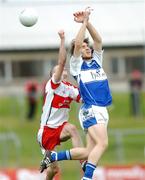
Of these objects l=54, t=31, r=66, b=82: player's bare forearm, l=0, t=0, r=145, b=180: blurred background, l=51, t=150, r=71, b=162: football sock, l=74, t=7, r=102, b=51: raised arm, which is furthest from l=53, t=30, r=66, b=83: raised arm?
l=0, t=0, r=145, b=180: blurred background

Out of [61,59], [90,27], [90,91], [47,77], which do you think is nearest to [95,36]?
[90,27]

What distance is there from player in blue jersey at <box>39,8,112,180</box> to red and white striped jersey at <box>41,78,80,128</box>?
64 cm

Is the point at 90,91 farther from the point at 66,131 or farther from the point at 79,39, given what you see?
the point at 66,131

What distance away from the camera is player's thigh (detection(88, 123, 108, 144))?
1983 cm

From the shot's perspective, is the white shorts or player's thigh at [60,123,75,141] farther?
player's thigh at [60,123,75,141]

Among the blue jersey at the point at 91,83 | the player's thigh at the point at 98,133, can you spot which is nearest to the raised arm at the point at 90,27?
the blue jersey at the point at 91,83

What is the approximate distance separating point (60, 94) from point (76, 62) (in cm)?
103

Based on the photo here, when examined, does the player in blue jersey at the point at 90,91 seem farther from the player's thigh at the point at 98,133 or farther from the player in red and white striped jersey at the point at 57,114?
the player in red and white striped jersey at the point at 57,114

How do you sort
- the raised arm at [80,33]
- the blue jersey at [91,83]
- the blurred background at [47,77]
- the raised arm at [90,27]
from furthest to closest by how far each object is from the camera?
the blurred background at [47,77] < the blue jersey at [91,83] < the raised arm at [90,27] < the raised arm at [80,33]

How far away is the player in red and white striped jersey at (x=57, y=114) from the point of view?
20.7 m

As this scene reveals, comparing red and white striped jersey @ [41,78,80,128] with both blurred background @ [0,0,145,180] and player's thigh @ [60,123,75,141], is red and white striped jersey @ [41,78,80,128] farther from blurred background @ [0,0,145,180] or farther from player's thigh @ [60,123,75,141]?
blurred background @ [0,0,145,180]

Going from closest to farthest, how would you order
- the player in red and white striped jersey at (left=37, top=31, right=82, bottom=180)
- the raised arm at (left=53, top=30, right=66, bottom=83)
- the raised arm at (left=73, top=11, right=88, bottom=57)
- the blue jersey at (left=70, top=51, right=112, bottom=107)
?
the raised arm at (left=73, top=11, right=88, bottom=57) → the blue jersey at (left=70, top=51, right=112, bottom=107) → the raised arm at (left=53, top=30, right=66, bottom=83) → the player in red and white striped jersey at (left=37, top=31, right=82, bottom=180)

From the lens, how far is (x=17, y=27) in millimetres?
45750

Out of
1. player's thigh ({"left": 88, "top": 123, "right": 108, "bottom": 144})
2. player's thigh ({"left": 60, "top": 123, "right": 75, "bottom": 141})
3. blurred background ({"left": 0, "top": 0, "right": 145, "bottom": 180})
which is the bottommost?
player's thigh ({"left": 88, "top": 123, "right": 108, "bottom": 144})
